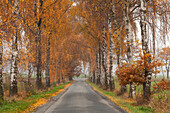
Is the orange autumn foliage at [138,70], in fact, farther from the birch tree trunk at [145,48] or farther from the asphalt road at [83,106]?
the asphalt road at [83,106]

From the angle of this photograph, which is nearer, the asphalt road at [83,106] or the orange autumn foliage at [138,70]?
the asphalt road at [83,106]

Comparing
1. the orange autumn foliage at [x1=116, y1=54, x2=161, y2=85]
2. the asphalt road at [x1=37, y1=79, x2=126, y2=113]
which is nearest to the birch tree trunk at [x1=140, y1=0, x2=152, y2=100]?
the orange autumn foliage at [x1=116, y1=54, x2=161, y2=85]

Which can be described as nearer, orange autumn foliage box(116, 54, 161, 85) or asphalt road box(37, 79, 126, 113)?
asphalt road box(37, 79, 126, 113)

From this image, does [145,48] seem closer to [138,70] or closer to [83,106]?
[138,70]

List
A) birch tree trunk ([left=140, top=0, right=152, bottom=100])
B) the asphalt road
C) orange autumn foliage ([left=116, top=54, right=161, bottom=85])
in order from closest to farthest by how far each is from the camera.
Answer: the asphalt road
orange autumn foliage ([left=116, top=54, right=161, bottom=85])
birch tree trunk ([left=140, top=0, right=152, bottom=100])

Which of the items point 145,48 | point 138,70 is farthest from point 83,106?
point 145,48

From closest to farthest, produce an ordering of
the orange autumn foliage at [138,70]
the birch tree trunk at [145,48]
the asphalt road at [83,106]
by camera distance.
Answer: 1. the asphalt road at [83,106]
2. the orange autumn foliage at [138,70]
3. the birch tree trunk at [145,48]

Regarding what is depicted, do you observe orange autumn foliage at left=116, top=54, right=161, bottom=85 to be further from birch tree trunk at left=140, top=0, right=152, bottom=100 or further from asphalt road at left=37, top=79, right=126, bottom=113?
asphalt road at left=37, top=79, right=126, bottom=113

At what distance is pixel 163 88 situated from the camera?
10047 mm

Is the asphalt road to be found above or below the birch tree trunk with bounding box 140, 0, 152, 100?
below

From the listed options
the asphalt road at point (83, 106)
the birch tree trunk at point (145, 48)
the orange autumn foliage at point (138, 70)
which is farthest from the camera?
the birch tree trunk at point (145, 48)

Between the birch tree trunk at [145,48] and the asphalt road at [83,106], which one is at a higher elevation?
the birch tree trunk at [145,48]

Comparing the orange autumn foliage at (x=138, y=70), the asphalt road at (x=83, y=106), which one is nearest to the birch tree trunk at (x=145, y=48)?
the orange autumn foliage at (x=138, y=70)

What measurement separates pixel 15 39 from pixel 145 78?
32.2ft
